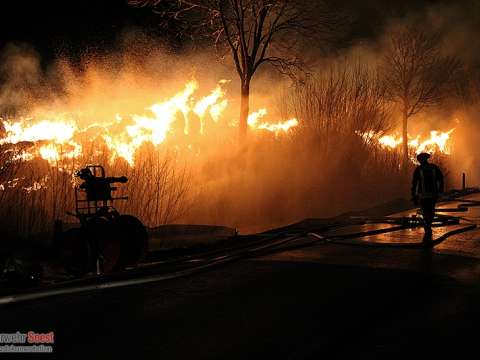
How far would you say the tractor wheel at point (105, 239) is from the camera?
770 centimetres

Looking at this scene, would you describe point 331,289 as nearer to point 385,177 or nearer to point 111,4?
point 385,177

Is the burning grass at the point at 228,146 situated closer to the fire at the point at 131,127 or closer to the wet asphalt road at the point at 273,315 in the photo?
the fire at the point at 131,127

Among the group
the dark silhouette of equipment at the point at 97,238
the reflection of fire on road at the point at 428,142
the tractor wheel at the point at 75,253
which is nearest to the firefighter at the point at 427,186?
the dark silhouette of equipment at the point at 97,238

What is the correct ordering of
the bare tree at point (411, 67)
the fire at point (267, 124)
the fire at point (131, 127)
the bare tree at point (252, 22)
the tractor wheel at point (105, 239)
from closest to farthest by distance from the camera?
the tractor wheel at point (105, 239) < the fire at point (131, 127) < the bare tree at point (252, 22) < the fire at point (267, 124) < the bare tree at point (411, 67)

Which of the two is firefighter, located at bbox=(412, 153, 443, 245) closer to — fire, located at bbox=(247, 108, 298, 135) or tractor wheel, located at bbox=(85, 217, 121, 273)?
tractor wheel, located at bbox=(85, 217, 121, 273)

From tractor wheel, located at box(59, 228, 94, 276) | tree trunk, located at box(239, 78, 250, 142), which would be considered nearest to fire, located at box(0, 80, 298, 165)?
tree trunk, located at box(239, 78, 250, 142)

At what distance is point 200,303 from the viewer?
610 centimetres

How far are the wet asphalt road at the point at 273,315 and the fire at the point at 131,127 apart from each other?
7271 millimetres

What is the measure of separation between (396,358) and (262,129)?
15742mm

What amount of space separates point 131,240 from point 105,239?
437mm

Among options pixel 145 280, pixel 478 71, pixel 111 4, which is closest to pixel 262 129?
pixel 111 4

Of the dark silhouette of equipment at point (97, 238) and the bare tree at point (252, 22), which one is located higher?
the bare tree at point (252, 22)

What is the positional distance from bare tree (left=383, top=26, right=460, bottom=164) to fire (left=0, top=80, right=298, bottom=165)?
12.4 meters

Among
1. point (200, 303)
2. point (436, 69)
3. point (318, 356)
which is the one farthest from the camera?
point (436, 69)
